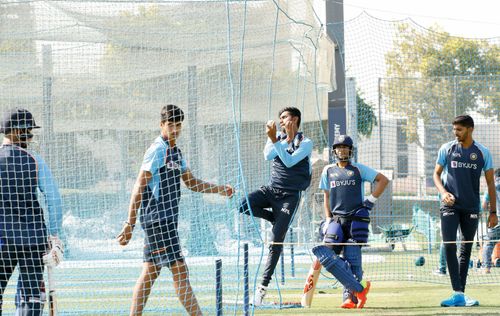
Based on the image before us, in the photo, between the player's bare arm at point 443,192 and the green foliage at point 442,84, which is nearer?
the player's bare arm at point 443,192

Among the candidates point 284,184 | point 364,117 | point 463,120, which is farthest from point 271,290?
point 364,117

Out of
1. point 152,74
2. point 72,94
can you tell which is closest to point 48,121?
point 72,94

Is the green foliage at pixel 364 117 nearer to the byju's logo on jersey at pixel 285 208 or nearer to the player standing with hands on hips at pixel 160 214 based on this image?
the byju's logo on jersey at pixel 285 208

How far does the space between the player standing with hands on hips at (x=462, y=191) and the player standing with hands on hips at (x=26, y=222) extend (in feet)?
12.8

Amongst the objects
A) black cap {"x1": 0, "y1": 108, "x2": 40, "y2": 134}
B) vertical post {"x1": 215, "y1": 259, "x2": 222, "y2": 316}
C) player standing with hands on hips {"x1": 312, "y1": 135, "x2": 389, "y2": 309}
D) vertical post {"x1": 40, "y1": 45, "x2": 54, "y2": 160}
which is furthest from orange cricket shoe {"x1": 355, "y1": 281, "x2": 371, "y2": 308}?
vertical post {"x1": 40, "y1": 45, "x2": 54, "y2": 160}

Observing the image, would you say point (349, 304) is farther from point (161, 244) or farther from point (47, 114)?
point (47, 114)

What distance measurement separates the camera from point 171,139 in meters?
7.15

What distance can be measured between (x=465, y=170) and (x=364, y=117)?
5.62 m

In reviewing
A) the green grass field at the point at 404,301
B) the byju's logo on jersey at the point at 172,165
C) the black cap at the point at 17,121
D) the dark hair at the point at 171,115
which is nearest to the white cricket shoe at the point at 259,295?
the green grass field at the point at 404,301

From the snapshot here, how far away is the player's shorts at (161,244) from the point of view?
6.95m

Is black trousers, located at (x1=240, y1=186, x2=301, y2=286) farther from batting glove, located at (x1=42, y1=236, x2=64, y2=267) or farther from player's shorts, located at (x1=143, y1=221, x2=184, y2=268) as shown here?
batting glove, located at (x1=42, y1=236, x2=64, y2=267)

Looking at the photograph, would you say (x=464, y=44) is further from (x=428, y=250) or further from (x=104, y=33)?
(x=104, y=33)

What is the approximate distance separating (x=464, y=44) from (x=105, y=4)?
6548mm

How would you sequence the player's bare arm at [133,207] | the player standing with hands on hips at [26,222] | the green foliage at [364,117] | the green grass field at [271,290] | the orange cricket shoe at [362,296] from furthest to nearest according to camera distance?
the green foliage at [364,117], the green grass field at [271,290], the orange cricket shoe at [362,296], the player's bare arm at [133,207], the player standing with hands on hips at [26,222]
